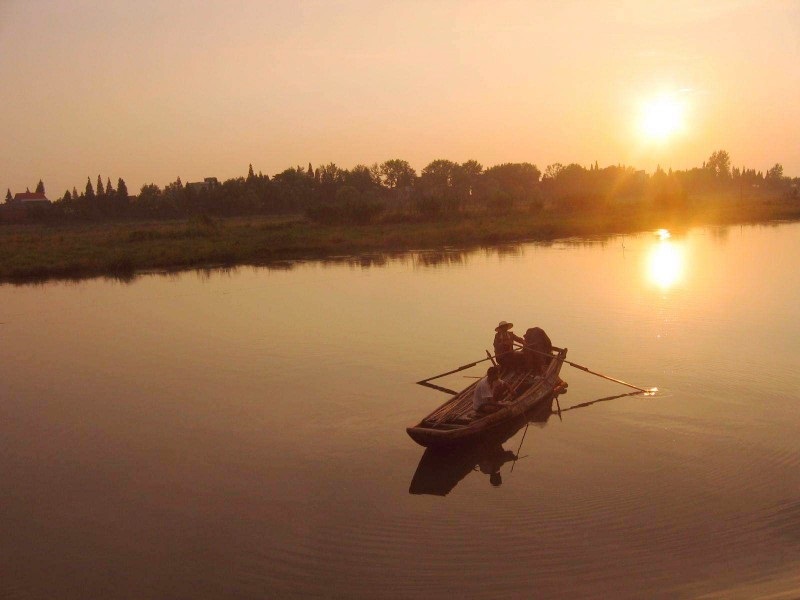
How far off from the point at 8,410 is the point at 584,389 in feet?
29.5

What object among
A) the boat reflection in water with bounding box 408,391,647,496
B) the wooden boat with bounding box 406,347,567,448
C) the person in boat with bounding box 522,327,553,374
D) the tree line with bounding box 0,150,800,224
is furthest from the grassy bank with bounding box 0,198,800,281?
the boat reflection in water with bounding box 408,391,647,496

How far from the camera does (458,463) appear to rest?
9.23 metres

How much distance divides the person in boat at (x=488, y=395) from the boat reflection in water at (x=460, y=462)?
0.44 m

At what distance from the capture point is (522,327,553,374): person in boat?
11.7 meters

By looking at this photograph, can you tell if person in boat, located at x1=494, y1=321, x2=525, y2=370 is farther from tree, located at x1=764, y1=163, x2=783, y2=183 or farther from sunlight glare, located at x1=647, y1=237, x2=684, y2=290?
tree, located at x1=764, y1=163, x2=783, y2=183

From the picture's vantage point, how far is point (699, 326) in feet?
51.1

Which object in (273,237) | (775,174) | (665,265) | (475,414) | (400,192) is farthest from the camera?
(775,174)

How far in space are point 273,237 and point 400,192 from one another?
157 feet

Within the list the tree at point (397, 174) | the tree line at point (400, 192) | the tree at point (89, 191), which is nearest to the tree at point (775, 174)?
the tree line at point (400, 192)

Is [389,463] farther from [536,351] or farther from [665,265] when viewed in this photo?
[665,265]

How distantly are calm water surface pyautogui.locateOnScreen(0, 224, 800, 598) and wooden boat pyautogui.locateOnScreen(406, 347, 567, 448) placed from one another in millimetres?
369

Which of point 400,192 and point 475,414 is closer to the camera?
point 475,414

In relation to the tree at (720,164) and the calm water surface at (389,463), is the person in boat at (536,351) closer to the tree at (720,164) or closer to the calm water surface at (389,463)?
the calm water surface at (389,463)

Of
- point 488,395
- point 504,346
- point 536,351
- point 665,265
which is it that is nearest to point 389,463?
point 488,395
